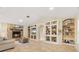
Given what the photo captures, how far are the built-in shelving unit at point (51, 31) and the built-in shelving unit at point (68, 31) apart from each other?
9.4 inches

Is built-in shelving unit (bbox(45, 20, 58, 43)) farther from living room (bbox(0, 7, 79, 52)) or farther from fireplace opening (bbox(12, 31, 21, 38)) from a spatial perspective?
fireplace opening (bbox(12, 31, 21, 38))

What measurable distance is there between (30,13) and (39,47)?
40.8 inches

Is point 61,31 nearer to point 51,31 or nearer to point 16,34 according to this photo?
point 51,31

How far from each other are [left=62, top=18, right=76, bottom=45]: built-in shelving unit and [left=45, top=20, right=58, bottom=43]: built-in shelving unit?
0.24m

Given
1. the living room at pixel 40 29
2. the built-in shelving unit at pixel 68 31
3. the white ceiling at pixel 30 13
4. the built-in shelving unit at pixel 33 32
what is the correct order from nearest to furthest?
the white ceiling at pixel 30 13 < the living room at pixel 40 29 < the built-in shelving unit at pixel 68 31 < the built-in shelving unit at pixel 33 32

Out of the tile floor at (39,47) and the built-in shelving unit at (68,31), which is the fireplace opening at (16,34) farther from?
the built-in shelving unit at (68,31)

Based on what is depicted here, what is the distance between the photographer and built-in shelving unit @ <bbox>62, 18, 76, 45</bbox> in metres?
2.79

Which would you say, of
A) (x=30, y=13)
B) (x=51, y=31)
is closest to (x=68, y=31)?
(x=51, y=31)

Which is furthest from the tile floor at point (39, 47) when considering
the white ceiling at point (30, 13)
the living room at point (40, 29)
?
the white ceiling at point (30, 13)

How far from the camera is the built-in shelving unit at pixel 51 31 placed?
2.94 meters

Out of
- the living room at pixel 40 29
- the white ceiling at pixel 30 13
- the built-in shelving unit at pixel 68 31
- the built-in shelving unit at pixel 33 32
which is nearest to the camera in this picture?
the white ceiling at pixel 30 13
